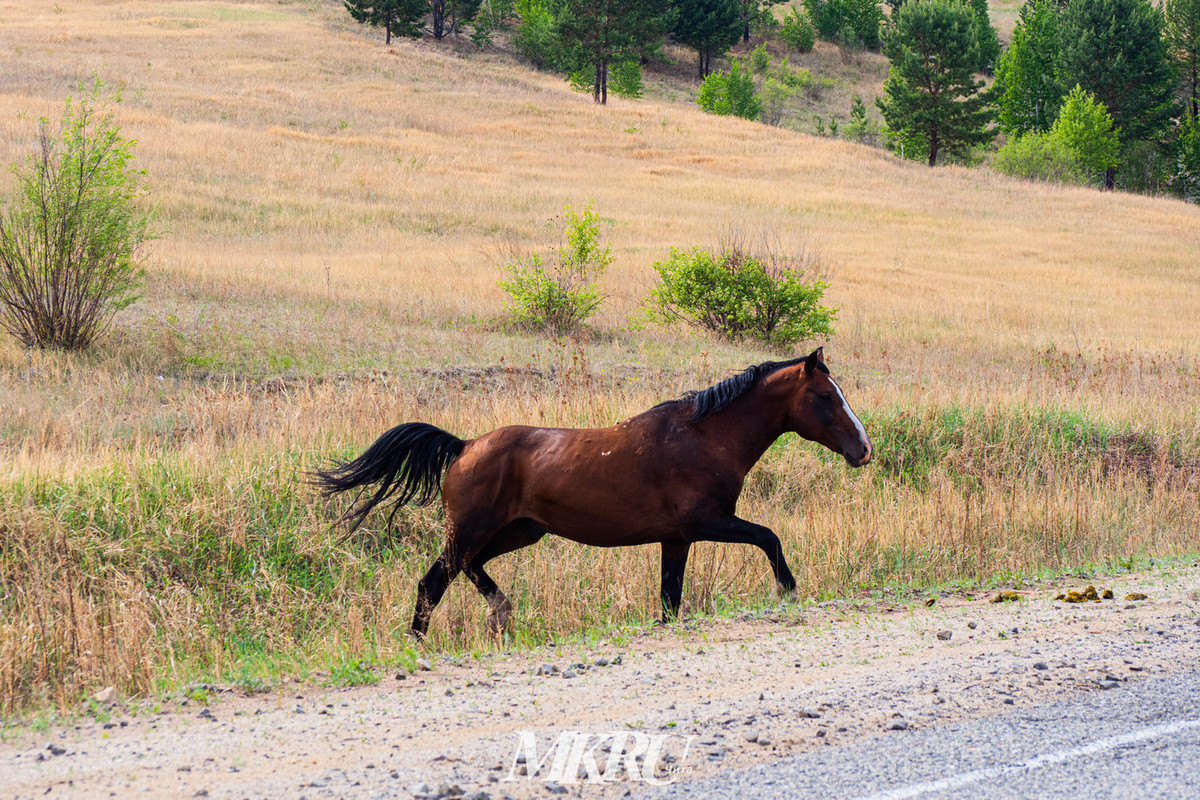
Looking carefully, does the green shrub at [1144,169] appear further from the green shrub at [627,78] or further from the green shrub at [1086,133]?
the green shrub at [627,78]

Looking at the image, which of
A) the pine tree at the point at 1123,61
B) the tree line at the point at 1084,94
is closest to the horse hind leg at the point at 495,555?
the tree line at the point at 1084,94

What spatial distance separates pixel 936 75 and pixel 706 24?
26039 mm

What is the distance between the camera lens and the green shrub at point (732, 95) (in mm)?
86938

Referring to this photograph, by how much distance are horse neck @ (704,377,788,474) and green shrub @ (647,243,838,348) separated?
533 inches

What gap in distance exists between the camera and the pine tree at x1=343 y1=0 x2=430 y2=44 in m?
82.3

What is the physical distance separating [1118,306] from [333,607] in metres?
27.6

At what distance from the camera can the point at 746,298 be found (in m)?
20.5

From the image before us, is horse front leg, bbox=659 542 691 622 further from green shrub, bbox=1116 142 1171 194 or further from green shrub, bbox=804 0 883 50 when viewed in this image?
green shrub, bbox=804 0 883 50

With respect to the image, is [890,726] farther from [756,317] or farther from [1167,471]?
[756,317]

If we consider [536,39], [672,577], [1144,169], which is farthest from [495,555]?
[536,39]

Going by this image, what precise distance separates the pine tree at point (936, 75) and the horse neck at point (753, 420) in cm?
7016

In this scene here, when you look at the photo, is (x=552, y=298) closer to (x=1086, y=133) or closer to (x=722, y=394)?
(x=722, y=394)

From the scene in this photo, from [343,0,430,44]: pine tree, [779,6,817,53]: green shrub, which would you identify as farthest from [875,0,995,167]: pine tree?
[779,6,817,53]: green shrub

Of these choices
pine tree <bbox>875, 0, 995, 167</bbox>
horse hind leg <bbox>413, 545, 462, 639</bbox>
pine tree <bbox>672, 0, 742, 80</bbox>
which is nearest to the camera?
horse hind leg <bbox>413, 545, 462, 639</bbox>
